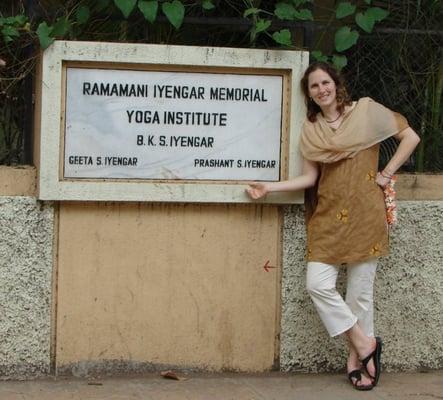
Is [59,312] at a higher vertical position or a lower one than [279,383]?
higher

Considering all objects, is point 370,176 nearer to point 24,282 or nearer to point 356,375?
point 356,375

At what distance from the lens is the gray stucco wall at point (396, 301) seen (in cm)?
538

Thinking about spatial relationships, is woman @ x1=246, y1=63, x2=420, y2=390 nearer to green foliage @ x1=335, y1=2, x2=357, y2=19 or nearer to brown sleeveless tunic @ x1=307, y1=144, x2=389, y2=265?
brown sleeveless tunic @ x1=307, y1=144, x2=389, y2=265

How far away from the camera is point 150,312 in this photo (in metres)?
5.25

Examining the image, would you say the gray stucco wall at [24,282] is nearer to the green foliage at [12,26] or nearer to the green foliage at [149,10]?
the green foliage at [12,26]

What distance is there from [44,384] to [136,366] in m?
0.50

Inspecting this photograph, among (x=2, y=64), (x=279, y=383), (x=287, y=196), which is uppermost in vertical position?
(x=2, y=64)

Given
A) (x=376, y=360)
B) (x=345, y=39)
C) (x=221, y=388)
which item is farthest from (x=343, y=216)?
(x=221, y=388)

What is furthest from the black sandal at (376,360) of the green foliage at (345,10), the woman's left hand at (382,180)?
the green foliage at (345,10)

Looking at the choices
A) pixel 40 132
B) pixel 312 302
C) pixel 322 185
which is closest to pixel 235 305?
pixel 312 302

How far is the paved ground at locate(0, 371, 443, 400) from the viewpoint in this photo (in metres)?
4.97

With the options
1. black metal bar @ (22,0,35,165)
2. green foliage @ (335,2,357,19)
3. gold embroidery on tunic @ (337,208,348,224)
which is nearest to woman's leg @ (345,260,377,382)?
gold embroidery on tunic @ (337,208,348,224)

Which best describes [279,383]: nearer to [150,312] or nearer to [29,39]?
[150,312]

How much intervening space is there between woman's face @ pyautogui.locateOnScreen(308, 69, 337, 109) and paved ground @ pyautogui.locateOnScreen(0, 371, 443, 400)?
1.51 meters
